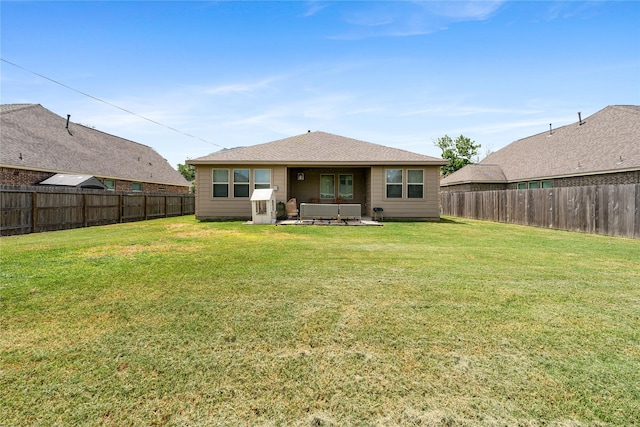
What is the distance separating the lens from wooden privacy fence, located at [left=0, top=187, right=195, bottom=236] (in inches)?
397

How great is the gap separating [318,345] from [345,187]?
15.6 m

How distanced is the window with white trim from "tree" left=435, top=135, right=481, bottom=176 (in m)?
29.4

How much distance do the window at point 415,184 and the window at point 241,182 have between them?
8.13 metres

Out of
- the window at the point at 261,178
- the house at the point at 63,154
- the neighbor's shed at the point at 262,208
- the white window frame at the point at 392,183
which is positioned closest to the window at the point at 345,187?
the white window frame at the point at 392,183

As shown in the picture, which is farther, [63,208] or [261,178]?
[261,178]

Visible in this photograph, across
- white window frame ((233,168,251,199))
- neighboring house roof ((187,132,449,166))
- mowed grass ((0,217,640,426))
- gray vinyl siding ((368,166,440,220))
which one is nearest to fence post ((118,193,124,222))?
neighboring house roof ((187,132,449,166))

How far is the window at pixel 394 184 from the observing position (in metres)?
15.2

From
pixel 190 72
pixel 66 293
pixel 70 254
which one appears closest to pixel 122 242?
pixel 70 254

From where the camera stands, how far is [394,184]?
602 inches

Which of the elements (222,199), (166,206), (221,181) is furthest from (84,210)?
(166,206)

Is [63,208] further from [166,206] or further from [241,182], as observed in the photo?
[166,206]

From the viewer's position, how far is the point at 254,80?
17703 millimetres

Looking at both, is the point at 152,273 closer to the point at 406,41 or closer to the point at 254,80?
the point at 406,41

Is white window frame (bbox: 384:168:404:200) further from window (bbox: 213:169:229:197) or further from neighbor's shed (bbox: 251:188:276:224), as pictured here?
window (bbox: 213:169:229:197)
